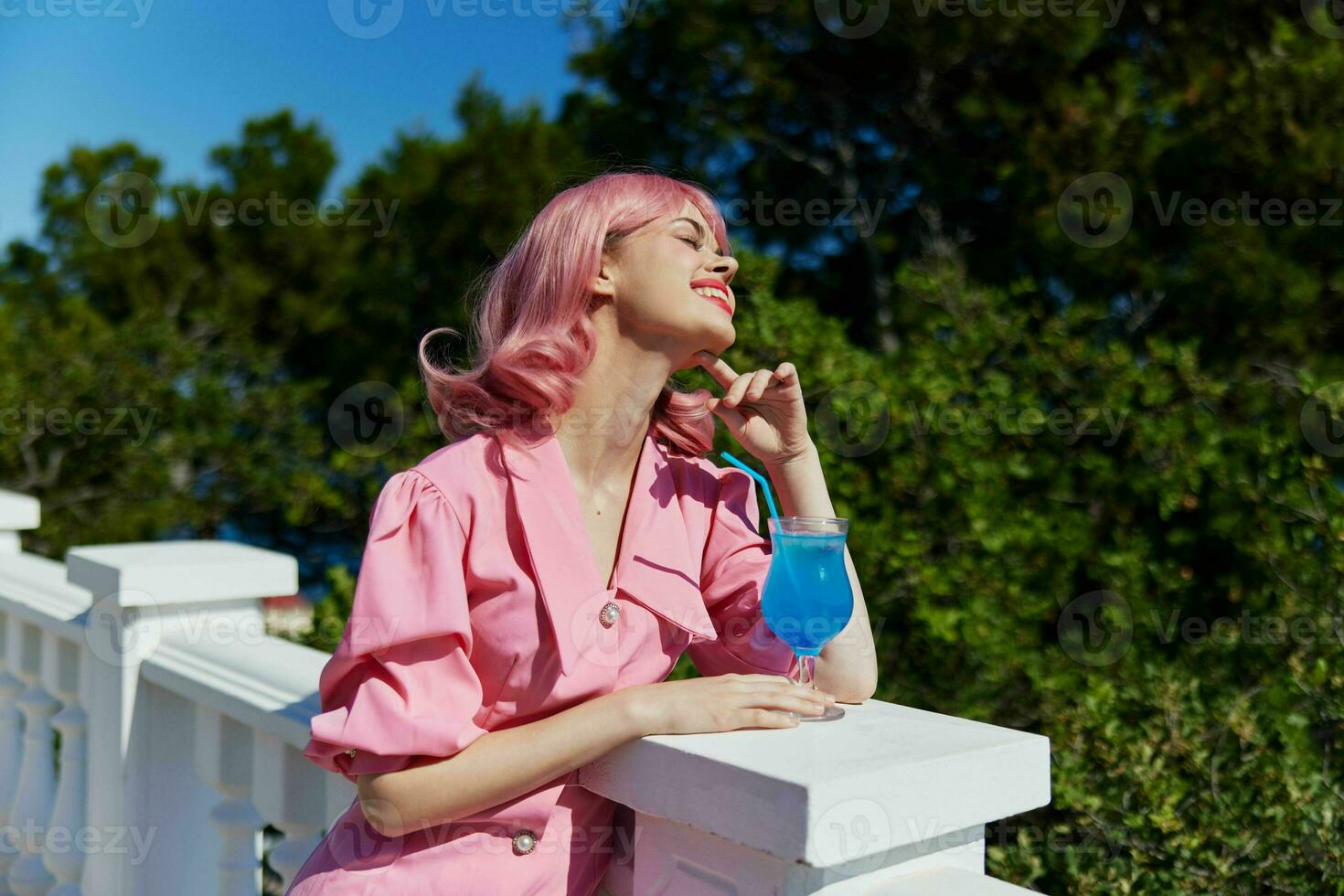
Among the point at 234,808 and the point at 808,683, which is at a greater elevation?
the point at 808,683

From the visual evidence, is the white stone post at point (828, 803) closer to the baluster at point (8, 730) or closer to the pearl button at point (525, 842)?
the pearl button at point (525, 842)

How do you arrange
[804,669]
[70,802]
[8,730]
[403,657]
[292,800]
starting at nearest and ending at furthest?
[403,657] < [804,669] < [292,800] < [70,802] < [8,730]

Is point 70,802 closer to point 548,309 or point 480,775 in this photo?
point 480,775

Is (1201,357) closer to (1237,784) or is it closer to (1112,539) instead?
(1112,539)

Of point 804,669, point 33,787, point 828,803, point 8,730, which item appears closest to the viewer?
point 828,803

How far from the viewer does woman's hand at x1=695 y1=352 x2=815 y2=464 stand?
171cm

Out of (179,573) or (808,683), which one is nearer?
(808,683)

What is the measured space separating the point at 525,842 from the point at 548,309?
0.73 m

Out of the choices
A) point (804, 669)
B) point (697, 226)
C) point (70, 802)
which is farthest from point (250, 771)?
point (697, 226)

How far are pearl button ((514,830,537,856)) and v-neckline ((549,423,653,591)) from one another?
0.32m

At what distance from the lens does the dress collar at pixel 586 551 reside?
147 centimetres

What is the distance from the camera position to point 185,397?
321 inches

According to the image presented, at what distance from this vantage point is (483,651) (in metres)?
1.47

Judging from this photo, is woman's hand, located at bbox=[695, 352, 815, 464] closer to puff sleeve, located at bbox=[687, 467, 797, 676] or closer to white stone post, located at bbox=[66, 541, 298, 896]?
puff sleeve, located at bbox=[687, 467, 797, 676]
